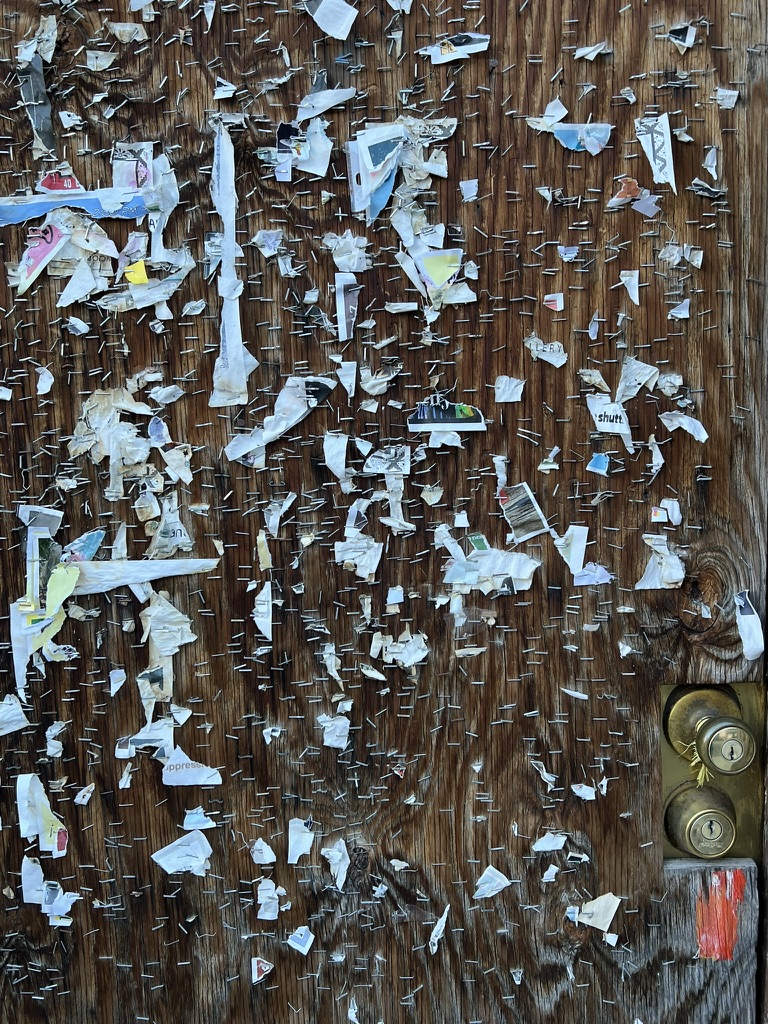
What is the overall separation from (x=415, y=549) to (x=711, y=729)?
→ 0.32 meters

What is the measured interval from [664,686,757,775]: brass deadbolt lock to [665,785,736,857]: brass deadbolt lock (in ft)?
0.10

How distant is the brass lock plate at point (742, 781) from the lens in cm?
69

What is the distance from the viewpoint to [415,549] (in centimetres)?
66

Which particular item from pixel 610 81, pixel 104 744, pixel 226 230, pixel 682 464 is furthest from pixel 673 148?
pixel 104 744

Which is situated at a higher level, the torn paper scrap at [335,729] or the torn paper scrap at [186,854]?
the torn paper scrap at [335,729]

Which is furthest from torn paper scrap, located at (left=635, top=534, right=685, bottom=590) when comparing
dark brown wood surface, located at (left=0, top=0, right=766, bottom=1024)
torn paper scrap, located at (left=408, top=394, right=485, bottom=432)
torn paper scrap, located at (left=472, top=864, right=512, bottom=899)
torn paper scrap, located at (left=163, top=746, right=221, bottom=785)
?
torn paper scrap, located at (left=163, top=746, right=221, bottom=785)

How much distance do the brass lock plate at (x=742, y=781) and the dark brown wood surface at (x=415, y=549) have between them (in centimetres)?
3

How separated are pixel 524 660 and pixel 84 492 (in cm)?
43

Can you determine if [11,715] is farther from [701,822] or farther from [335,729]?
[701,822]

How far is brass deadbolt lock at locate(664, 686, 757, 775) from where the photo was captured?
66 centimetres

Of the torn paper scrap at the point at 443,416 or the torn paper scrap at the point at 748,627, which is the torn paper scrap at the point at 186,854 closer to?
the torn paper scrap at the point at 443,416

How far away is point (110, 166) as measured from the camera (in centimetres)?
63

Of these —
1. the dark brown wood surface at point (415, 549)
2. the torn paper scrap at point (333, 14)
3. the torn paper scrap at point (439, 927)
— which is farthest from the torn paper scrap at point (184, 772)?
the torn paper scrap at point (333, 14)

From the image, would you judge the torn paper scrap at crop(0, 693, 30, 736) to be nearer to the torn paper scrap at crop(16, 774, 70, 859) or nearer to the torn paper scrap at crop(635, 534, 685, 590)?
the torn paper scrap at crop(16, 774, 70, 859)
